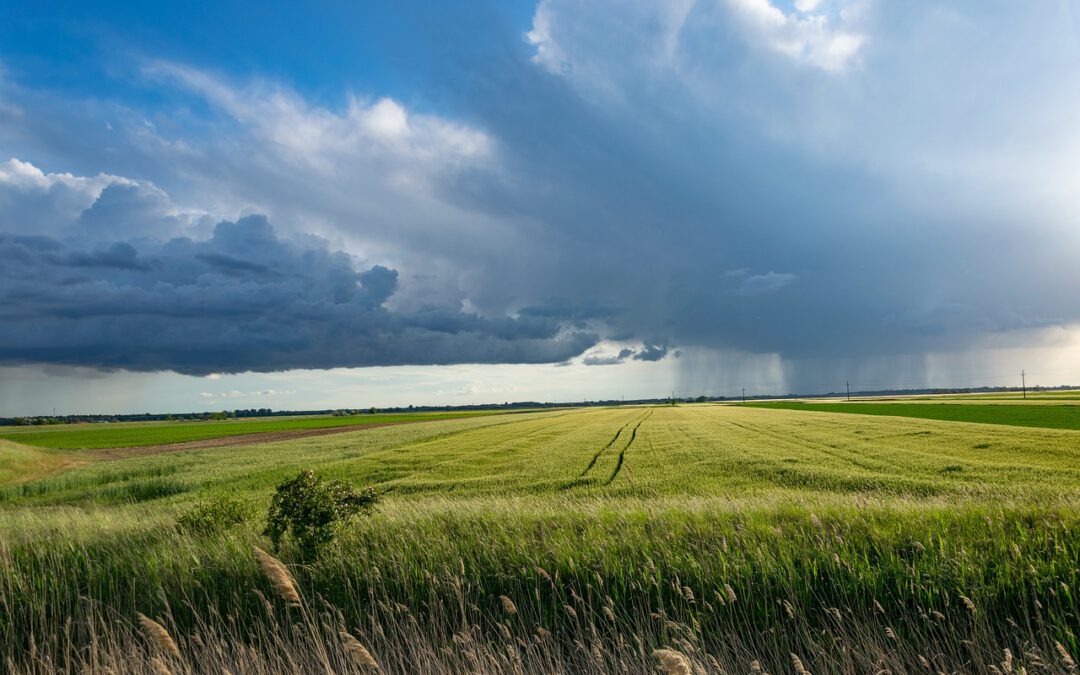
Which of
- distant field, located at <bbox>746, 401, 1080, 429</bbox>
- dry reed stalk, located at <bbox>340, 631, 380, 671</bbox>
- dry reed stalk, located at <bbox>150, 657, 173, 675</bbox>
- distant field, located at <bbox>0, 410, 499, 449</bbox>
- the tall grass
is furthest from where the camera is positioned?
distant field, located at <bbox>0, 410, 499, 449</bbox>

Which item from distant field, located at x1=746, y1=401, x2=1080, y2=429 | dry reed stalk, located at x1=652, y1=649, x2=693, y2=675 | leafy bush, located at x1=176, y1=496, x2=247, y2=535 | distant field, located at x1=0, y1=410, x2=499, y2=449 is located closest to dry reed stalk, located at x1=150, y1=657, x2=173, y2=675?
dry reed stalk, located at x1=652, y1=649, x2=693, y2=675

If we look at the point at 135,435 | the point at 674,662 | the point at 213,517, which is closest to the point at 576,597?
the point at 674,662

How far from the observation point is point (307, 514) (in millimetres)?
10531

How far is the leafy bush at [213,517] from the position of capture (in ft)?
44.4

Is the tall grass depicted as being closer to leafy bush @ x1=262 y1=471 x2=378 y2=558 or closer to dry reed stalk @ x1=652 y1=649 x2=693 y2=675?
leafy bush @ x1=262 y1=471 x2=378 y2=558

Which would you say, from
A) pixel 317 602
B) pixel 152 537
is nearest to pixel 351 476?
pixel 152 537

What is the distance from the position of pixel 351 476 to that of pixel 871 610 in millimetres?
32842

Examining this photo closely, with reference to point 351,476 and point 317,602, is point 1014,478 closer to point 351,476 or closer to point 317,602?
point 317,602

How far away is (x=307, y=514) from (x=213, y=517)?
5509 millimetres

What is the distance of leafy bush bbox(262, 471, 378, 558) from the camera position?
10438mm

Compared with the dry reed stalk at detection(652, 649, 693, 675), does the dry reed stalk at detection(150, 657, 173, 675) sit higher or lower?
lower

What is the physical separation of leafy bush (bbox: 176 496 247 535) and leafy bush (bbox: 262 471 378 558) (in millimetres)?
3456

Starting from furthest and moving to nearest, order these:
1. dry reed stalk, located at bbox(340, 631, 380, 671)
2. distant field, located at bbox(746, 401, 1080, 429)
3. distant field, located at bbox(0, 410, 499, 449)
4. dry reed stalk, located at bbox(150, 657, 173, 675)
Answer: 1. distant field, located at bbox(0, 410, 499, 449)
2. distant field, located at bbox(746, 401, 1080, 429)
3. dry reed stalk, located at bbox(340, 631, 380, 671)
4. dry reed stalk, located at bbox(150, 657, 173, 675)

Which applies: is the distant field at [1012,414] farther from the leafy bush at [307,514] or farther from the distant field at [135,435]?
the distant field at [135,435]
